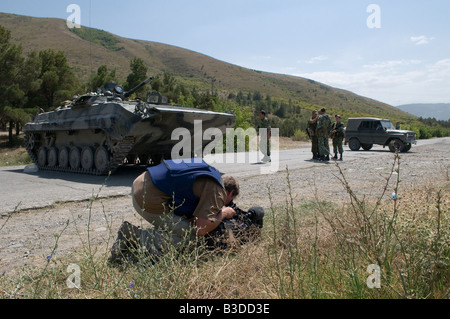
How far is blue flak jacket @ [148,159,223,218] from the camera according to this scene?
3002 millimetres

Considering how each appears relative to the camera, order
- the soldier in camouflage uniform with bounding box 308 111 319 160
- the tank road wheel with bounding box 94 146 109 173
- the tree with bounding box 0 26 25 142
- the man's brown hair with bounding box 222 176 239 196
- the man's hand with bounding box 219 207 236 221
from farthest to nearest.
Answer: the tree with bounding box 0 26 25 142, the soldier in camouflage uniform with bounding box 308 111 319 160, the tank road wheel with bounding box 94 146 109 173, the man's brown hair with bounding box 222 176 239 196, the man's hand with bounding box 219 207 236 221

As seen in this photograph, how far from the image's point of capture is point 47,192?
6672mm

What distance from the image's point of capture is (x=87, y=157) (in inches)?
391

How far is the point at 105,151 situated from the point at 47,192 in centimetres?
279

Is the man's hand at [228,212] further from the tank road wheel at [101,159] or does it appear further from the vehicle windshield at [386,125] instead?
the vehicle windshield at [386,125]

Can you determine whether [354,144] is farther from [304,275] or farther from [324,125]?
[304,275]

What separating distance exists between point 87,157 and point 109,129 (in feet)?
4.61

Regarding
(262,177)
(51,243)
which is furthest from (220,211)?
(262,177)

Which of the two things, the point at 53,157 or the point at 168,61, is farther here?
the point at 168,61

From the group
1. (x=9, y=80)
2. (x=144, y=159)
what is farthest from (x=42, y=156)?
(x=9, y=80)

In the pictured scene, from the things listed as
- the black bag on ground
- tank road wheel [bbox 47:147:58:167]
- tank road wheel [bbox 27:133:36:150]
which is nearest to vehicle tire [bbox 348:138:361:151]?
tank road wheel [bbox 47:147:58:167]

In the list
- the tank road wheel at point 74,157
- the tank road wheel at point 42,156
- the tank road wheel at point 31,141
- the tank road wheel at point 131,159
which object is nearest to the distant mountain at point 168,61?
the tank road wheel at point 31,141

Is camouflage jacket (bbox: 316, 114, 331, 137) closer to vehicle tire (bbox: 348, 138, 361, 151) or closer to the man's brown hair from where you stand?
vehicle tire (bbox: 348, 138, 361, 151)

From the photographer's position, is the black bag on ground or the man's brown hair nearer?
the black bag on ground
